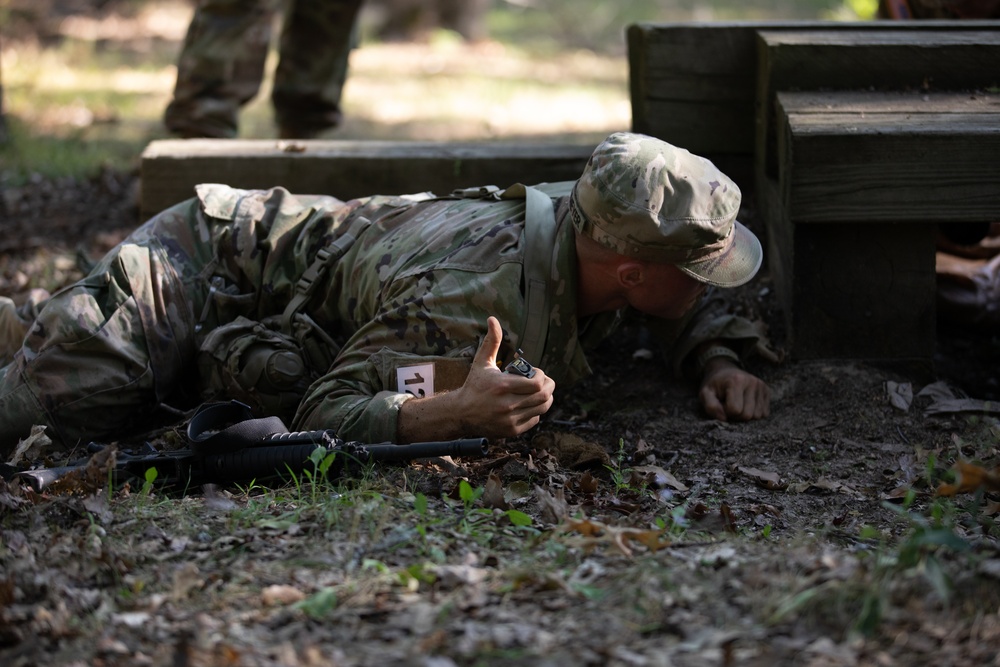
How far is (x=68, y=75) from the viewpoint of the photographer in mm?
10180

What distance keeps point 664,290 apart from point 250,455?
4.76ft

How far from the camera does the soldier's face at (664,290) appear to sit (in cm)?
359

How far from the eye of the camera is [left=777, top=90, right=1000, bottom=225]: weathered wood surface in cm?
382

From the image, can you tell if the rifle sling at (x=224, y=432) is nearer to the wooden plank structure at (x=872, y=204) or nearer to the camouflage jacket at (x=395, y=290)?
the camouflage jacket at (x=395, y=290)

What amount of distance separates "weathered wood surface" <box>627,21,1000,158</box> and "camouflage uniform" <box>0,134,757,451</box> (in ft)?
3.28

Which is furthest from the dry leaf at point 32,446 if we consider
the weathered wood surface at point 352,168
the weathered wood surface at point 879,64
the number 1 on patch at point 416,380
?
the weathered wood surface at point 879,64

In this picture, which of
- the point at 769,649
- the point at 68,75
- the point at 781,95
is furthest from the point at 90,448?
the point at 68,75

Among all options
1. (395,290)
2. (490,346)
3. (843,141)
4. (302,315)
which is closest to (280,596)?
(490,346)

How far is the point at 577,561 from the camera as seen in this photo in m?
2.68

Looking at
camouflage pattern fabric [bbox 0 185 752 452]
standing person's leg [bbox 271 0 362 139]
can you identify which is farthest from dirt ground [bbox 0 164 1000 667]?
standing person's leg [bbox 271 0 362 139]

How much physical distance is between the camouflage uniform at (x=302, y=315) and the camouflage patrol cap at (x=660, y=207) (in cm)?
5

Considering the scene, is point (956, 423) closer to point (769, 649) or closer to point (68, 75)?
point (769, 649)

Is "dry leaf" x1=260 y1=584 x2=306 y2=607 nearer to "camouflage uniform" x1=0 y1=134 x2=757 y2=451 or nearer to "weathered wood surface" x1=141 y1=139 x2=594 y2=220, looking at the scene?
"camouflage uniform" x1=0 y1=134 x2=757 y2=451

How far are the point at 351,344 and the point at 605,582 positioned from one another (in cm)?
149
